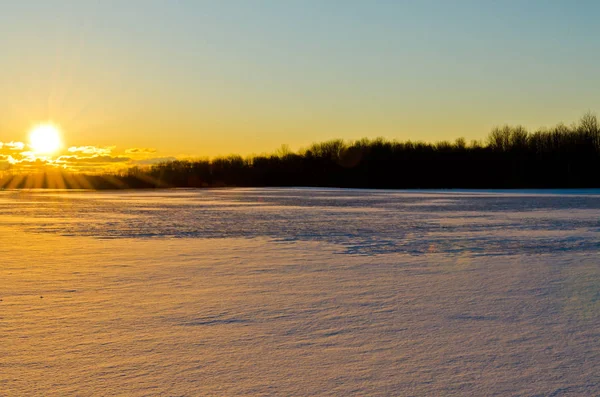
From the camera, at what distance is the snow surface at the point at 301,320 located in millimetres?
3572

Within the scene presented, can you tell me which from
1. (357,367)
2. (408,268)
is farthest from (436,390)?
(408,268)

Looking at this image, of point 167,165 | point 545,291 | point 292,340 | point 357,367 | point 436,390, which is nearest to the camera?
point 436,390

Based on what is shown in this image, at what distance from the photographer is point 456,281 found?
23.0 feet

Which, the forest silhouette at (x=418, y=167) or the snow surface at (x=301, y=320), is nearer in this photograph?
the snow surface at (x=301, y=320)

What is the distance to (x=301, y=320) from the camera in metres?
5.09

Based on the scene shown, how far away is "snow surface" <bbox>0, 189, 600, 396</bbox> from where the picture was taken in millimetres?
3572

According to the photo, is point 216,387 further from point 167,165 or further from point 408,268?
point 167,165

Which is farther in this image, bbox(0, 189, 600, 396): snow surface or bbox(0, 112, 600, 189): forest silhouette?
bbox(0, 112, 600, 189): forest silhouette

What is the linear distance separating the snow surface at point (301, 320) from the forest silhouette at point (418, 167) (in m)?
58.2

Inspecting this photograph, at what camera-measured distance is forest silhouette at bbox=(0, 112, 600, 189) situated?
68.4 m

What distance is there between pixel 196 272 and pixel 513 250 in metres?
5.57

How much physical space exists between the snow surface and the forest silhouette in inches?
2290

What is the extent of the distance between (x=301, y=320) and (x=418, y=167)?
73542 millimetres

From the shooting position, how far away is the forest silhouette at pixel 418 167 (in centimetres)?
6844
